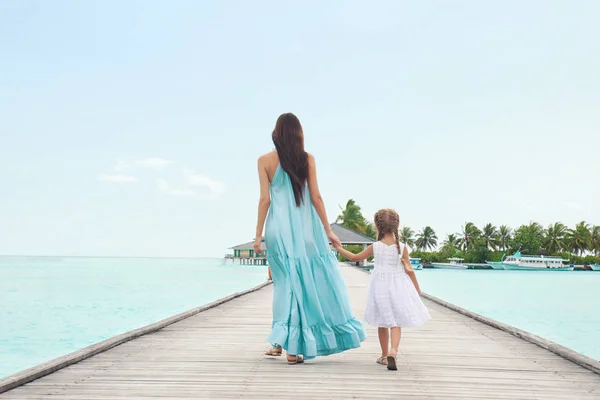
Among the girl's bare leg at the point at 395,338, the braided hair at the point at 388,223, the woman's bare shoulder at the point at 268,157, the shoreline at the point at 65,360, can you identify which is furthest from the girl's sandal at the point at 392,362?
the shoreline at the point at 65,360

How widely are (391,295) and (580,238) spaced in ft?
271

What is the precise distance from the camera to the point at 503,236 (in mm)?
83625

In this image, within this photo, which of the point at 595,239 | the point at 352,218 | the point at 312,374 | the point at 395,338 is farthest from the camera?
the point at 595,239

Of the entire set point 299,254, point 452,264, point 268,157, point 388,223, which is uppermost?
point 268,157

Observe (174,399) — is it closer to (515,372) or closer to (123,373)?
(123,373)

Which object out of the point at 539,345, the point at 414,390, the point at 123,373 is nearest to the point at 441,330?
the point at 539,345

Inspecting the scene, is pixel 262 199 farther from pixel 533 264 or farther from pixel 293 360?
pixel 533 264

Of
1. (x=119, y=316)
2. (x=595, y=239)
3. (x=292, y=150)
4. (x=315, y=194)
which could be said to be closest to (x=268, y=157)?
(x=292, y=150)

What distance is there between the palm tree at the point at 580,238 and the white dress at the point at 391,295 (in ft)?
270

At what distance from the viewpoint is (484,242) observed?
81.6 meters

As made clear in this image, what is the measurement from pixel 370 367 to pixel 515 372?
993 mm

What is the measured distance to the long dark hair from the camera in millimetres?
4215

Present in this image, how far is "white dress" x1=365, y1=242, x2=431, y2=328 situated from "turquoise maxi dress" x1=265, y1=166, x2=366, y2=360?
0.21 m

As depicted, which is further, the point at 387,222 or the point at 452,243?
the point at 452,243
